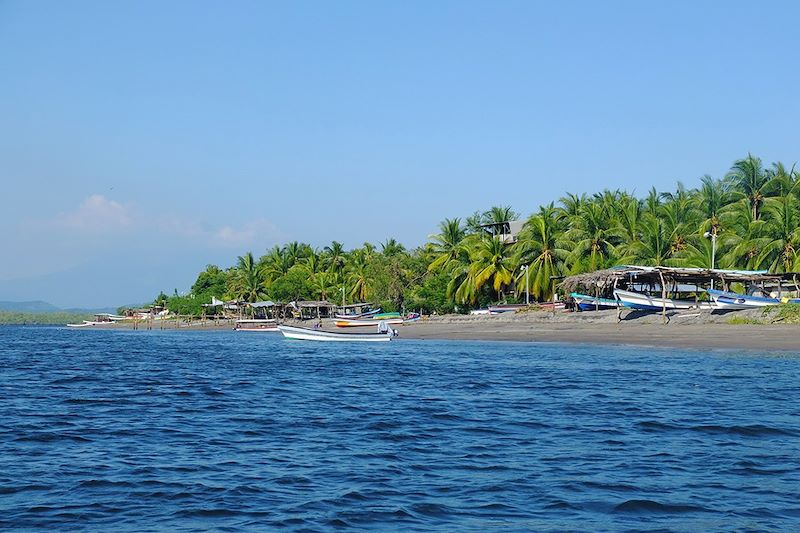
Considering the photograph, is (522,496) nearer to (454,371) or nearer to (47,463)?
(47,463)

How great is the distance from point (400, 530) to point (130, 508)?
3.22 meters

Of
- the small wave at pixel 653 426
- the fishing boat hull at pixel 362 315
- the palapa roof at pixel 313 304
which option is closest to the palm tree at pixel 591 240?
the fishing boat hull at pixel 362 315

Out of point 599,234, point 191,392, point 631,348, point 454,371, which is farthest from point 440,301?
point 191,392

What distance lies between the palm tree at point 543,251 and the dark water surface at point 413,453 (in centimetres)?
3728

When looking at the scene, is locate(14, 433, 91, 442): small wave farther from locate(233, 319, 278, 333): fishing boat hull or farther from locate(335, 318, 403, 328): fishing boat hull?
locate(233, 319, 278, 333): fishing boat hull

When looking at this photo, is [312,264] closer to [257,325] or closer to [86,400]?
[257,325]

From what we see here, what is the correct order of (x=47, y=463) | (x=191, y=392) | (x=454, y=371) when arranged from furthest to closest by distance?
(x=454, y=371) → (x=191, y=392) → (x=47, y=463)

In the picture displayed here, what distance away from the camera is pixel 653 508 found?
29.8ft

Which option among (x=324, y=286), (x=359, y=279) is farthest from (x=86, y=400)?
(x=324, y=286)

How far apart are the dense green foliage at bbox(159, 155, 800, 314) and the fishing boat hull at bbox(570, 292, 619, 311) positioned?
Answer: 7.31 ft


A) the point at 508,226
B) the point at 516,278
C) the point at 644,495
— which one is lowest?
the point at 644,495

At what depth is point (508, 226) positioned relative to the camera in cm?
7656

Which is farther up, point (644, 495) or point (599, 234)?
point (599, 234)

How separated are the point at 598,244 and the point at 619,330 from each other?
17.9 metres
